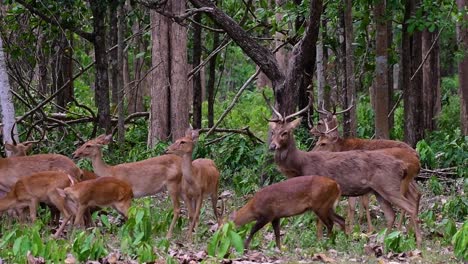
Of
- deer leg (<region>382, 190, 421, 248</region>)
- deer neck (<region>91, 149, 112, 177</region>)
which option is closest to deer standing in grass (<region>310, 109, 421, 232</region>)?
deer leg (<region>382, 190, 421, 248</region>)

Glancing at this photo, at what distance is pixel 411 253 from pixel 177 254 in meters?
2.26

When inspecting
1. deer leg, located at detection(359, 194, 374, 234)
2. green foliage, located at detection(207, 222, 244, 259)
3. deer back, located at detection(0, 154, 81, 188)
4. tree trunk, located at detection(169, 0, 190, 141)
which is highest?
tree trunk, located at detection(169, 0, 190, 141)

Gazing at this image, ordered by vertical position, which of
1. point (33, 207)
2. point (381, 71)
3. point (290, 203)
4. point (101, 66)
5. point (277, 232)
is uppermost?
point (101, 66)

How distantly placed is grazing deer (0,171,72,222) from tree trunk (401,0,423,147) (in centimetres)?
812

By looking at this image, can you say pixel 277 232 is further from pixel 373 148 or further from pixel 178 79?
pixel 178 79

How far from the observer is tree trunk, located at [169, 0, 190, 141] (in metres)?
A: 16.7

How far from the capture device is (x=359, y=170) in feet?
37.0

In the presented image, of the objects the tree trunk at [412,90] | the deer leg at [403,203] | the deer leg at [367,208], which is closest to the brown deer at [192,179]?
the deer leg at [367,208]

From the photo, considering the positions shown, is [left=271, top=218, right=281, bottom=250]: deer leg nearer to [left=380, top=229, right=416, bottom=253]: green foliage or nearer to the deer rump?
[left=380, top=229, right=416, bottom=253]: green foliage

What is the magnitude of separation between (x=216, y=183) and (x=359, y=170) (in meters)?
1.80

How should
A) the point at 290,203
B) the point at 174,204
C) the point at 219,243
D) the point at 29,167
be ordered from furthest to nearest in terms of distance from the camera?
the point at 29,167, the point at 174,204, the point at 290,203, the point at 219,243

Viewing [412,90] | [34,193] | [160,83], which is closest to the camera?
[34,193]

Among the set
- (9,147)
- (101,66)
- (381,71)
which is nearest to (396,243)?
(381,71)

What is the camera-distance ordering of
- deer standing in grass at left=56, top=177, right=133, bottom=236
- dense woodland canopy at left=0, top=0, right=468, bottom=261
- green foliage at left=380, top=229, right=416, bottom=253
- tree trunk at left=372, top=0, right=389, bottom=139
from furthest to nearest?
tree trunk at left=372, top=0, right=389, bottom=139 → dense woodland canopy at left=0, top=0, right=468, bottom=261 → deer standing in grass at left=56, top=177, right=133, bottom=236 → green foliage at left=380, top=229, right=416, bottom=253
